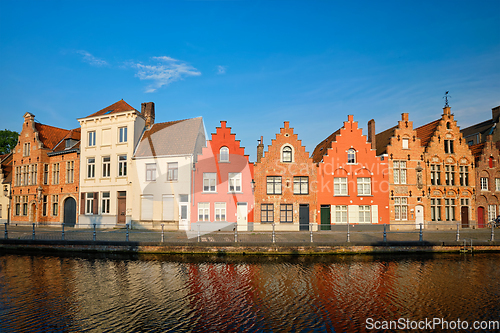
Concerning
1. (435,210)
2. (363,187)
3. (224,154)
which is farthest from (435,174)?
(224,154)

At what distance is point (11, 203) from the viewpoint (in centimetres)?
3600

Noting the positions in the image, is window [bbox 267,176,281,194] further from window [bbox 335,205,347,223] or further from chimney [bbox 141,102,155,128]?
chimney [bbox 141,102,155,128]

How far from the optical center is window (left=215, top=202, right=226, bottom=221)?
1118 inches

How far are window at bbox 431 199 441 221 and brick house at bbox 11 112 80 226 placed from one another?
34.6 meters

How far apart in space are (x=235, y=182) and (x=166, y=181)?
6357mm

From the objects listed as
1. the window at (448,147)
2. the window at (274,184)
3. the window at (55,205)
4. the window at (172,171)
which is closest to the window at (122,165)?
the window at (172,171)

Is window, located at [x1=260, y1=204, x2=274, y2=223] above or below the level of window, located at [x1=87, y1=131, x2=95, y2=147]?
below

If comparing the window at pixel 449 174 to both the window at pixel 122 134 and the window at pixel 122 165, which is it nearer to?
the window at pixel 122 165

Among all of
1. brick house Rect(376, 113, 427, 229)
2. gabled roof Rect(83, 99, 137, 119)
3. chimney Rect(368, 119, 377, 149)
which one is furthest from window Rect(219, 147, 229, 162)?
brick house Rect(376, 113, 427, 229)

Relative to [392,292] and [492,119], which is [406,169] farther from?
[392,292]

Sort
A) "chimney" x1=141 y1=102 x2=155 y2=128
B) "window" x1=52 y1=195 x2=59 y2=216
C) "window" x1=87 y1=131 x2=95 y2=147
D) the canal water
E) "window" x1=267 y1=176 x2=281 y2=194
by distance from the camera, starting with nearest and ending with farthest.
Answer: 1. the canal water
2. "window" x1=267 y1=176 x2=281 y2=194
3. "window" x1=87 y1=131 x2=95 y2=147
4. "window" x1=52 y1=195 x2=59 y2=216
5. "chimney" x1=141 y1=102 x2=155 y2=128

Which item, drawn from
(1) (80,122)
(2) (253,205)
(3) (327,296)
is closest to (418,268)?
(3) (327,296)

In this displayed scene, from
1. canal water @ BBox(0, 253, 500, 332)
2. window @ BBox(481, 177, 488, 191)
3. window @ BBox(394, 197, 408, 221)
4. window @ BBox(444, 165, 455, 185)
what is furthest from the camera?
window @ BBox(481, 177, 488, 191)

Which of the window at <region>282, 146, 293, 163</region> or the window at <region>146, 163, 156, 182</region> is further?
the window at <region>146, 163, 156, 182</region>
